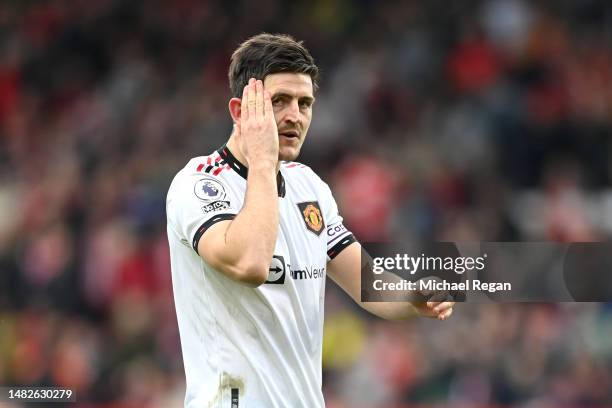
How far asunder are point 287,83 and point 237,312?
32.3 inches

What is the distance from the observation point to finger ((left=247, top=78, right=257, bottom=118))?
4016 mm

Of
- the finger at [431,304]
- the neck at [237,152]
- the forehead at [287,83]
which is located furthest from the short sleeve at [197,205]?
the finger at [431,304]

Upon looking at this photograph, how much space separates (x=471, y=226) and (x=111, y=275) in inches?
123

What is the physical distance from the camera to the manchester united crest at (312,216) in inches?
168

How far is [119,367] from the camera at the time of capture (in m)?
9.35

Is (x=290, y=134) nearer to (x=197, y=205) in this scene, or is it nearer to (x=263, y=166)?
(x=263, y=166)

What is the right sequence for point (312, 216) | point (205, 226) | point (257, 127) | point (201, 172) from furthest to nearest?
point (312, 216), point (201, 172), point (257, 127), point (205, 226)

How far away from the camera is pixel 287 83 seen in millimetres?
4098

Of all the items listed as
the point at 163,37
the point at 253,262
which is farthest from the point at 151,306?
the point at 253,262

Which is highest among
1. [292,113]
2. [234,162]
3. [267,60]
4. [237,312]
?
[267,60]

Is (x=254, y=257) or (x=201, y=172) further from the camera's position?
(x=201, y=172)

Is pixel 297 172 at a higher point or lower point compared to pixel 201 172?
higher

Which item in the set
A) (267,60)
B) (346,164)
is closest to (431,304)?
(267,60)

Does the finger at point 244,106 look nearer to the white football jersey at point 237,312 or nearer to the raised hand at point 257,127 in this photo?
the raised hand at point 257,127
